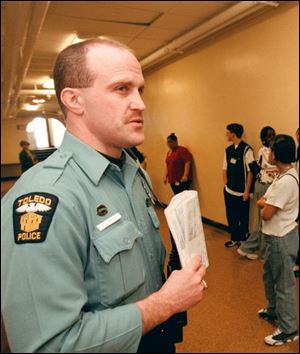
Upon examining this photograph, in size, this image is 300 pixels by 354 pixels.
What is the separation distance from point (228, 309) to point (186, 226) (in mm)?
618

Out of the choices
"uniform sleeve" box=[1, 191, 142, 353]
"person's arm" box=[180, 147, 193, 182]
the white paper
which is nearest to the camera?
"uniform sleeve" box=[1, 191, 142, 353]

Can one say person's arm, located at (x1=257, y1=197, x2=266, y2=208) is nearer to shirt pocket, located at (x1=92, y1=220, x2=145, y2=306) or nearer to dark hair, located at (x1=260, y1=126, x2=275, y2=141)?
dark hair, located at (x1=260, y1=126, x2=275, y2=141)

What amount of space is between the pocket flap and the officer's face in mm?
145

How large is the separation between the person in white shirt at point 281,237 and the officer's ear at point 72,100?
37 centimetres

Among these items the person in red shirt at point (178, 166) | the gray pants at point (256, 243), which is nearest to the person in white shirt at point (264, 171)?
the gray pants at point (256, 243)

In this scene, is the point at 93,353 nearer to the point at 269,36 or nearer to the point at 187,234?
the point at 187,234

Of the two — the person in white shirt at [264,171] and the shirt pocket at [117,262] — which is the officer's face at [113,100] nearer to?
the shirt pocket at [117,262]

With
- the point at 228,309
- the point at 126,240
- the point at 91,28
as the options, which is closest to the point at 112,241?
the point at 126,240

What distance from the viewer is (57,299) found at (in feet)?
1.27

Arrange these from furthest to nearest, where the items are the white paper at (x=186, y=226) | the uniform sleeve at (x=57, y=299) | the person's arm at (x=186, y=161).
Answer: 1. the person's arm at (x=186, y=161)
2. the white paper at (x=186, y=226)
3. the uniform sleeve at (x=57, y=299)

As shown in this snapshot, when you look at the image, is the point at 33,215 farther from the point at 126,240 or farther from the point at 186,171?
the point at 186,171

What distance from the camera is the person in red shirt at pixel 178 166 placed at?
646mm

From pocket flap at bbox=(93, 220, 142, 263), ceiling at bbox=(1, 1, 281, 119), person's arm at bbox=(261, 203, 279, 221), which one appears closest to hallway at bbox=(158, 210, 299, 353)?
person's arm at bbox=(261, 203, 279, 221)

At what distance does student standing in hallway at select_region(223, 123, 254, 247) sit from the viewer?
1.98ft
